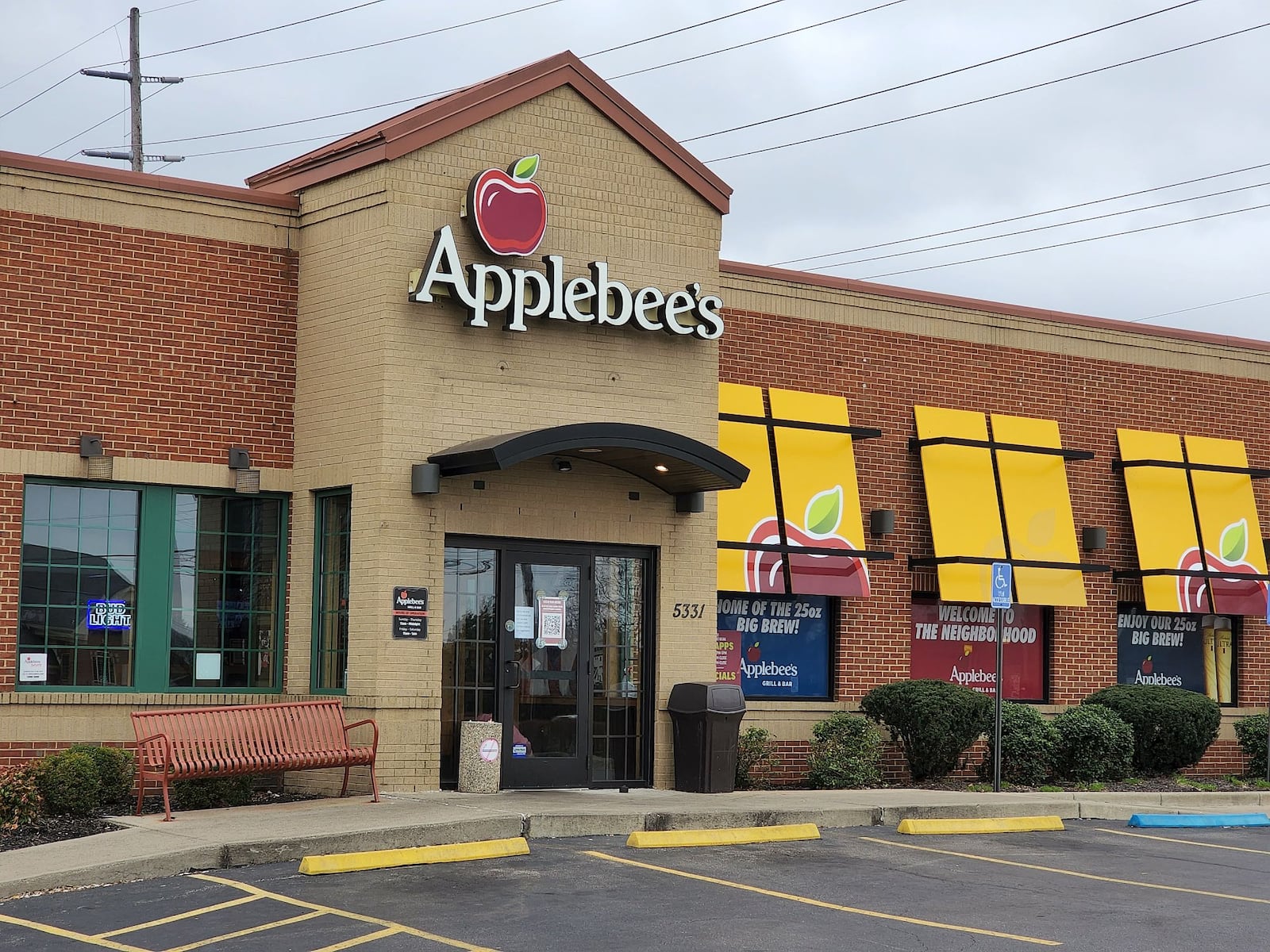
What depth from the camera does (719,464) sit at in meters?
17.0

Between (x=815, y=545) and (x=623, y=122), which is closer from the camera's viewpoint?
(x=623, y=122)

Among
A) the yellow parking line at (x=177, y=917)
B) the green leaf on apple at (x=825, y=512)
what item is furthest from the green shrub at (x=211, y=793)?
the green leaf on apple at (x=825, y=512)

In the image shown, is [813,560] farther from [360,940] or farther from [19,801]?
[360,940]

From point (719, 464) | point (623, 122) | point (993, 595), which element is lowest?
point (993, 595)

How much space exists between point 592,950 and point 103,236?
9.85m

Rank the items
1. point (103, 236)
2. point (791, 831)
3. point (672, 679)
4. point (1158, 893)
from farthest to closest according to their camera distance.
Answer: point (672, 679), point (103, 236), point (791, 831), point (1158, 893)

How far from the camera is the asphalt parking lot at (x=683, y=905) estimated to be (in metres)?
10.2

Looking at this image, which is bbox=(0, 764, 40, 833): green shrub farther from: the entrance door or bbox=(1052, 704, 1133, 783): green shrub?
bbox=(1052, 704, 1133, 783): green shrub

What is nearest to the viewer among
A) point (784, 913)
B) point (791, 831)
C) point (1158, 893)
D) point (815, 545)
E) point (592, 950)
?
point (592, 950)

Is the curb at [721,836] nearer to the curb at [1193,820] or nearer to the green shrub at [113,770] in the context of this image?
the curb at [1193,820]

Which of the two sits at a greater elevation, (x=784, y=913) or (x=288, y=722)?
(x=288, y=722)

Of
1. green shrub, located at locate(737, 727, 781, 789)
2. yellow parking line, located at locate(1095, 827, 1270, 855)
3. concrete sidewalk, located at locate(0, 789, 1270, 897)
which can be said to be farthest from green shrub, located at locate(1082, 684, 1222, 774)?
green shrub, located at locate(737, 727, 781, 789)

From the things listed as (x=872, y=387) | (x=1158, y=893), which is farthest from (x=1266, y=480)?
(x=1158, y=893)

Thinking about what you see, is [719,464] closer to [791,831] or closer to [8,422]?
[791,831]
